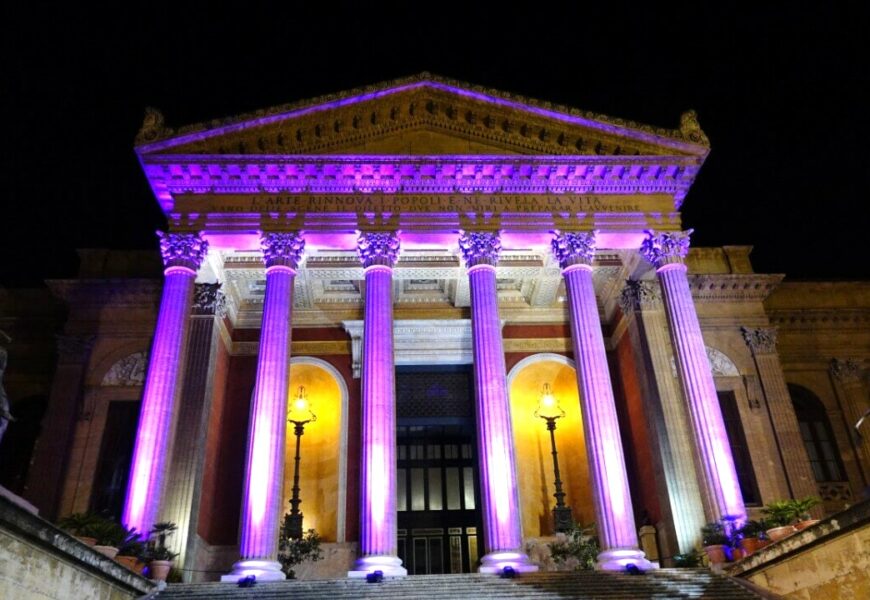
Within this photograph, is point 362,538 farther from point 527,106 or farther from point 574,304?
point 527,106

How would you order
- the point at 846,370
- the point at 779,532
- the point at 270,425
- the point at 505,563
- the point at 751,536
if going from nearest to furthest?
the point at 779,532 → the point at 751,536 → the point at 505,563 → the point at 270,425 → the point at 846,370

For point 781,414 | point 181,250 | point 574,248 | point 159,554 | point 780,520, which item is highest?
point 181,250

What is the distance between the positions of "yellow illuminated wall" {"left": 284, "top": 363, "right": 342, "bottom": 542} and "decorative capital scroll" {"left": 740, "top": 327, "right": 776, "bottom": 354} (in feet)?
47.5

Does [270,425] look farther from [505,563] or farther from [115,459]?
[115,459]

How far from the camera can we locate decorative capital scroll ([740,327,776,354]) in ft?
79.9

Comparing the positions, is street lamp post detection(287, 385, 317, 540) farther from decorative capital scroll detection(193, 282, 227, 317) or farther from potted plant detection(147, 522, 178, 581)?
potted plant detection(147, 522, 178, 581)

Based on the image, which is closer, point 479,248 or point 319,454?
point 479,248

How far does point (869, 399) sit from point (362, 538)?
2007 cm

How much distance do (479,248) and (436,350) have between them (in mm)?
6116

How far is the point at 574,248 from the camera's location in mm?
19953

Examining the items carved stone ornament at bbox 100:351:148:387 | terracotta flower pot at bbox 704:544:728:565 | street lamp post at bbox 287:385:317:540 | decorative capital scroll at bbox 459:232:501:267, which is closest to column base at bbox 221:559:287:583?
street lamp post at bbox 287:385:317:540

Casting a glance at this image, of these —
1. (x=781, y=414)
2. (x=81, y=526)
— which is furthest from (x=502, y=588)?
A: (x=781, y=414)

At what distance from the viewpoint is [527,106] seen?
20.6 metres

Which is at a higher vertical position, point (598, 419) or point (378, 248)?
point (378, 248)
